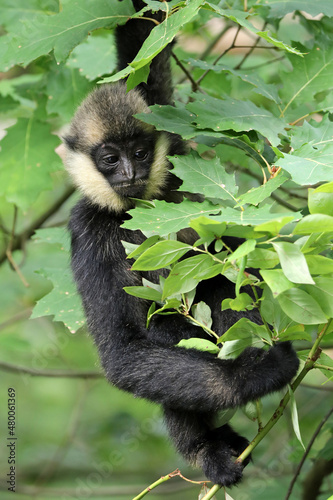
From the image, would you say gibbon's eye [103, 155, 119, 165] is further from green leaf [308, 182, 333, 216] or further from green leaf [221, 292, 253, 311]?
green leaf [308, 182, 333, 216]

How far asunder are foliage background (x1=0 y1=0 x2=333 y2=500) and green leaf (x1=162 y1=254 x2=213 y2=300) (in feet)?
1.30

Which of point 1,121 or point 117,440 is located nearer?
point 1,121

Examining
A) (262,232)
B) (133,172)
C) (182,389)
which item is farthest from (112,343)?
(262,232)

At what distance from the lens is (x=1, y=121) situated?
721 centimetres

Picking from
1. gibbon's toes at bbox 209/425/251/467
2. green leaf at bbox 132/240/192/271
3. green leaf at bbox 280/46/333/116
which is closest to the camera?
green leaf at bbox 132/240/192/271

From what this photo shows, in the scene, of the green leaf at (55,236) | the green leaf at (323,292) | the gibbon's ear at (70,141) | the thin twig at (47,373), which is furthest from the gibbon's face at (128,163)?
the thin twig at (47,373)

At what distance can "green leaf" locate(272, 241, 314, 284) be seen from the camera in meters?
2.29

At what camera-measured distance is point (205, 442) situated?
4008mm

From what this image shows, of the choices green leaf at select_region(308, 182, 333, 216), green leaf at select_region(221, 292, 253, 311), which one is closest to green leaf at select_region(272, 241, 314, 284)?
green leaf at select_region(308, 182, 333, 216)

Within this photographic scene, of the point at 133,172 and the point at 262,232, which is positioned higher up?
the point at 262,232

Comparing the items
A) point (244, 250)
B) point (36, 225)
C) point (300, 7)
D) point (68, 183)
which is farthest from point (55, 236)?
point (244, 250)

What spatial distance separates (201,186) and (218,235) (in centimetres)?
60

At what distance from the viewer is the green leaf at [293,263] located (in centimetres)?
229

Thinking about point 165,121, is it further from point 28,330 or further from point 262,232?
point 28,330
